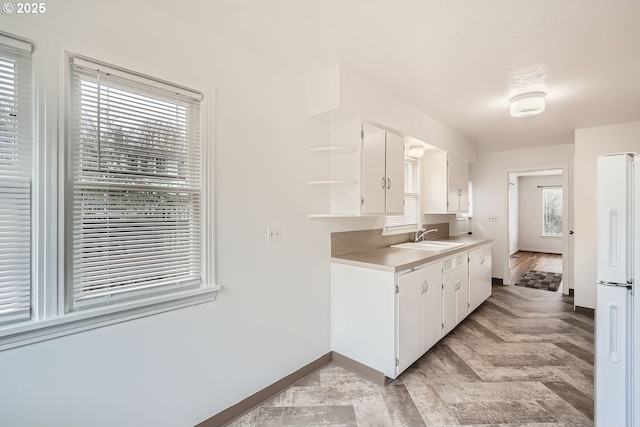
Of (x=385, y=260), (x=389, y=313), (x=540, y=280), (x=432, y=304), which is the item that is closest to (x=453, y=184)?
(x=432, y=304)

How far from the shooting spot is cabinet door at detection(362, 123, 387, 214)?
2.47 meters

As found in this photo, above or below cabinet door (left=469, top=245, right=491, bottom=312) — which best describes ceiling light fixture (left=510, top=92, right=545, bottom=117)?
above

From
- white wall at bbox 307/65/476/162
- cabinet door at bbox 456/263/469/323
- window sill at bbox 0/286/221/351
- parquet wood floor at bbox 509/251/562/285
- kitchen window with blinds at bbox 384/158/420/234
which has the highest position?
white wall at bbox 307/65/476/162

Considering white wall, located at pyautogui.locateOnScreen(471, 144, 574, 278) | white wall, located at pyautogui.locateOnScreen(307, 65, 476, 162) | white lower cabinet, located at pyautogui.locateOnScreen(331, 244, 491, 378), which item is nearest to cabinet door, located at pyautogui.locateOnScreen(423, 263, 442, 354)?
white lower cabinet, located at pyautogui.locateOnScreen(331, 244, 491, 378)

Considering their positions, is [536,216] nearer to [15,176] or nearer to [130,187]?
[130,187]

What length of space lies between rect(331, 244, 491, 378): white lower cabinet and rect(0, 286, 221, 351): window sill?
1178 mm

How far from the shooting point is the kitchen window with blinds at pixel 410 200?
3.81 m

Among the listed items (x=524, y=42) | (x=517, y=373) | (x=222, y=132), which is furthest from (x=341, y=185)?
(x=517, y=373)

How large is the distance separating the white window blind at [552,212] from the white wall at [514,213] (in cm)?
68

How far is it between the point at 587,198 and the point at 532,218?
19.7ft

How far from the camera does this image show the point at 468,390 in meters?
2.25

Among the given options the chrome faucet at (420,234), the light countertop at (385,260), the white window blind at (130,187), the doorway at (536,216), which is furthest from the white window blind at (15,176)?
the doorway at (536,216)

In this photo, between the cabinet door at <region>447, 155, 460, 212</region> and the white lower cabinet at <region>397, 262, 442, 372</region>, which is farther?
the cabinet door at <region>447, 155, 460, 212</region>

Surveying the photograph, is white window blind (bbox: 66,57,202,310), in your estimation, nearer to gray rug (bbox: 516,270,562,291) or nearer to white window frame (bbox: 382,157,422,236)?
white window frame (bbox: 382,157,422,236)
